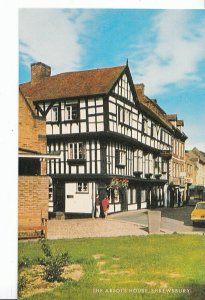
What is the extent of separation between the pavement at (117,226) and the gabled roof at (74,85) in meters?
3.43

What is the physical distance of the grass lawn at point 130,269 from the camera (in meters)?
5.25

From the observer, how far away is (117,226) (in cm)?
995

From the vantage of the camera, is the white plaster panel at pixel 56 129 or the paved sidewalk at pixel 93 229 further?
the white plaster panel at pixel 56 129

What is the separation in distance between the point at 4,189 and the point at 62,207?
23.6ft

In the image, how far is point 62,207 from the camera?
491 inches

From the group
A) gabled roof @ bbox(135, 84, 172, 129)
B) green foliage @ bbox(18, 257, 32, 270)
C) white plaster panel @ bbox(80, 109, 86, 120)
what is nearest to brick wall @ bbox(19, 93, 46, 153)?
gabled roof @ bbox(135, 84, 172, 129)

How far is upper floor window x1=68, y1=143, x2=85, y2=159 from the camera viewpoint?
12830 mm

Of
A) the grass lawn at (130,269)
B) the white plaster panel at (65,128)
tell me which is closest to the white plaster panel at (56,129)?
the white plaster panel at (65,128)

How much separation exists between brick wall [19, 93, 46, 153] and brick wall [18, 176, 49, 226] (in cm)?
96

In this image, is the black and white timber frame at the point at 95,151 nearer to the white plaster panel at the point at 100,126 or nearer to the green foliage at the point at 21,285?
the white plaster panel at the point at 100,126

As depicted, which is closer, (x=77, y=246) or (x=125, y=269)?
(x=125, y=269)

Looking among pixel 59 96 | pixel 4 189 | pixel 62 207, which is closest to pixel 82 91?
pixel 59 96

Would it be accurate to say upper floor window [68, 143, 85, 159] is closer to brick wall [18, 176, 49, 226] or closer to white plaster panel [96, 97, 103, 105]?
white plaster panel [96, 97, 103, 105]

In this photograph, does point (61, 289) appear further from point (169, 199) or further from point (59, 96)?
point (169, 199)
